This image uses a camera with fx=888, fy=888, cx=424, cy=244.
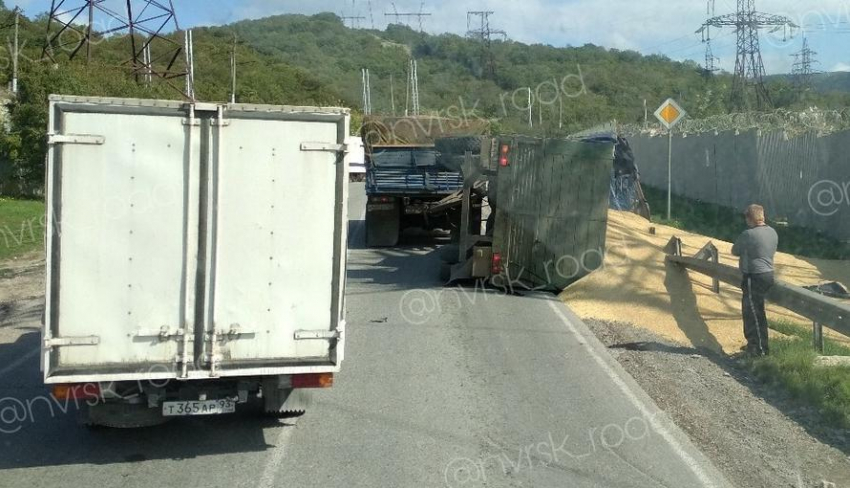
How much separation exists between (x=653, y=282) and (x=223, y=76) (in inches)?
1287

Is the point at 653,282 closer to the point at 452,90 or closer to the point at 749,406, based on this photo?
the point at 749,406

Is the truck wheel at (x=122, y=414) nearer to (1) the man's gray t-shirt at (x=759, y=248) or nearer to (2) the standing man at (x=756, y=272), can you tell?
(2) the standing man at (x=756, y=272)

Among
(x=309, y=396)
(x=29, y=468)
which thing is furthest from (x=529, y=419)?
(x=29, y=468)

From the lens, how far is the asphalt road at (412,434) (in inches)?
241

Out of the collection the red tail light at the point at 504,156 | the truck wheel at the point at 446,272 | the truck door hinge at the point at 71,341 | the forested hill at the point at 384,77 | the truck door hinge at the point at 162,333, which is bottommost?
the truck wheel at the point at 446,272

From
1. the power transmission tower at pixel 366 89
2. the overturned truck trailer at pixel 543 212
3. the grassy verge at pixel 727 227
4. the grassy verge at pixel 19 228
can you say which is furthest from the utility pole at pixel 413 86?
the overturned truck trailer at pixel 543 212

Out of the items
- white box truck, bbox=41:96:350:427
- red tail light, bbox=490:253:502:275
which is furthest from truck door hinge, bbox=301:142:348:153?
red tail light, bbox=490:253:502:275

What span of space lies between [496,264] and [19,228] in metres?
11.5

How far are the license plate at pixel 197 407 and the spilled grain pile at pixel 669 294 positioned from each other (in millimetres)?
6357

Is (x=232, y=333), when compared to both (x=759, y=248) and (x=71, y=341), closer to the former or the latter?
(x=71, y=341)

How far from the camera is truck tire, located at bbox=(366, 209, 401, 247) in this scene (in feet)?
60.5

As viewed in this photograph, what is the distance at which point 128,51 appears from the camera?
40.9 metres

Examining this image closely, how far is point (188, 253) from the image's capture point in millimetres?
6102

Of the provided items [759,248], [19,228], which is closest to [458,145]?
[759,248]
